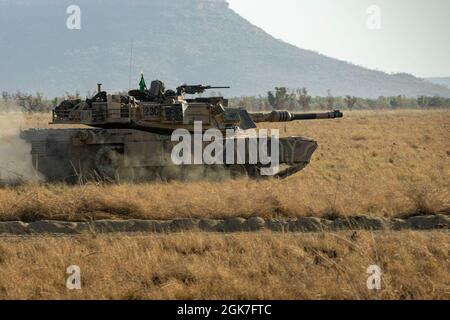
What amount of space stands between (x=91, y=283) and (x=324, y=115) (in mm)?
14262

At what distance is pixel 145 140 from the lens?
19.7 m

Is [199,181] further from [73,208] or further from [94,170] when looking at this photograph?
[73,208]

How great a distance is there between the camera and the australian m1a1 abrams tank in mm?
19469
